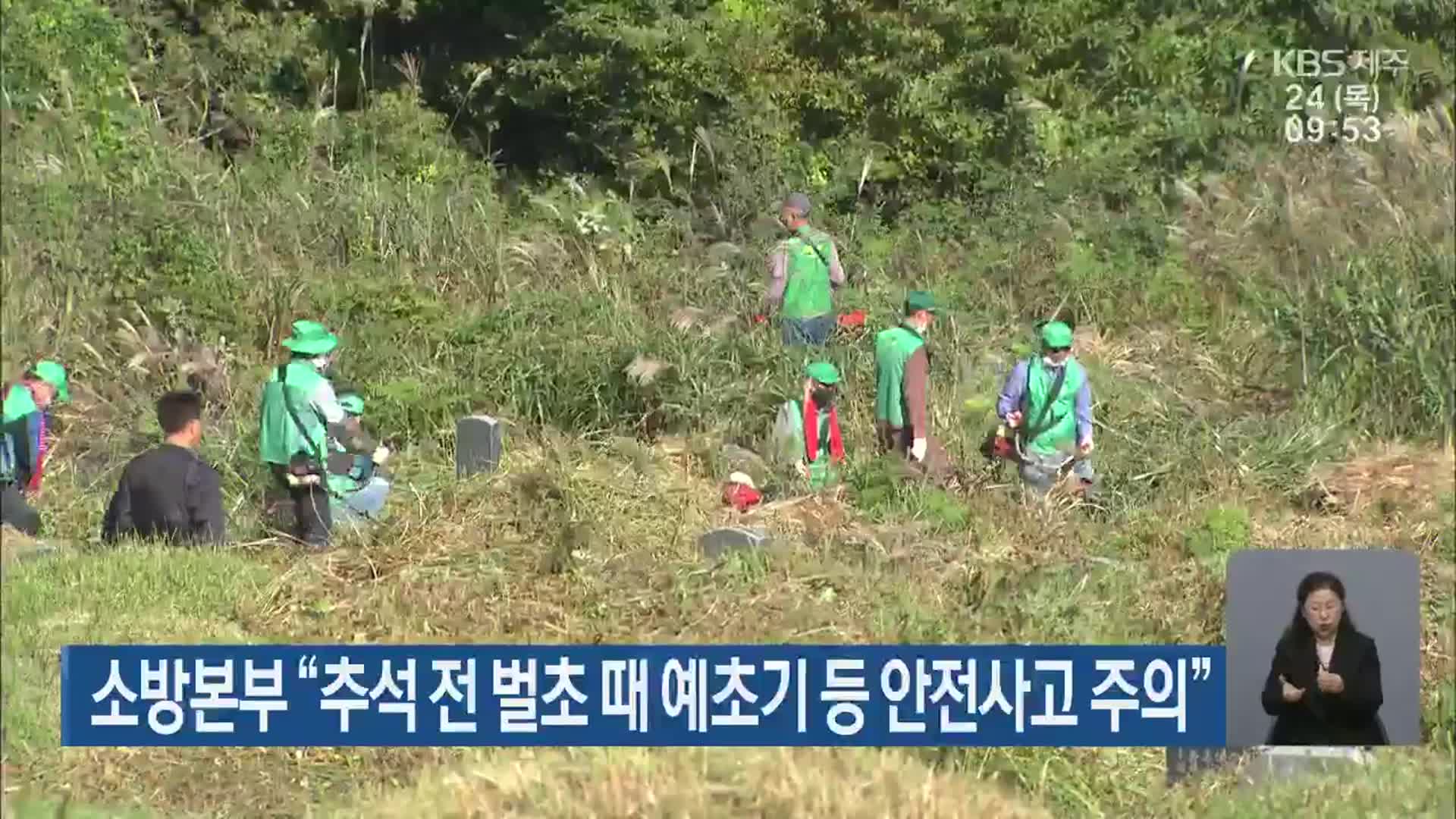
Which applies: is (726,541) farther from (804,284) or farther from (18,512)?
(804,284)

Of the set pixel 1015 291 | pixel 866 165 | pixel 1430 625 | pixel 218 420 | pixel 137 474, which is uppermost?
pixel 866 165

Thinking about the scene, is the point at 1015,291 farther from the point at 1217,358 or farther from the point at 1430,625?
the point at 1430,625

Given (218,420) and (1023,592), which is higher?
(218,420)

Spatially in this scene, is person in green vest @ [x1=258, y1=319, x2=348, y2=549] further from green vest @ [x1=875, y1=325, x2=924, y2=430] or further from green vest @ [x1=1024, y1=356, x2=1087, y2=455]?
green vest @ [x1=1024, y1=356, x2=1087, y2=455]

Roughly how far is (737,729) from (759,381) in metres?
5.71

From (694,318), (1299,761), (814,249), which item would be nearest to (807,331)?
(814,249)

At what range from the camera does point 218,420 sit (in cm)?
1052

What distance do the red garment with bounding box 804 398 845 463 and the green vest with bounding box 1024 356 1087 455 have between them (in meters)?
0.94

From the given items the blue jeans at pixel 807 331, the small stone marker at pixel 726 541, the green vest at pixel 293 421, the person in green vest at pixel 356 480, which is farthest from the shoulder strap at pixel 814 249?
the small stone marker at pixel 726 541

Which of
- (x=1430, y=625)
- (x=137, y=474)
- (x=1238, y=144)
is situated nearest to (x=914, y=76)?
(x=1238, y=144)

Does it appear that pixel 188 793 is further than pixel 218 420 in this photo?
No

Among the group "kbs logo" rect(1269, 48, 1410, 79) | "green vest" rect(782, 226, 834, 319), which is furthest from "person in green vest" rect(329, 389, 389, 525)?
"kbs logo" rect(1269, 48, 1410, 79)

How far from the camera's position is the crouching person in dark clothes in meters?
8.07

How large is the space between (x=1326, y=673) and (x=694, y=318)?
6528 mm
